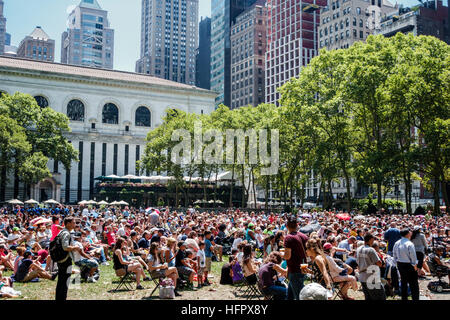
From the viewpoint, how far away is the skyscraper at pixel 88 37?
16296 cm

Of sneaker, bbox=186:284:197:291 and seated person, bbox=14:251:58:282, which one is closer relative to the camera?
sneaker, bbox=186:284:197:291

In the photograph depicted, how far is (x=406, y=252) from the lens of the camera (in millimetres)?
10266

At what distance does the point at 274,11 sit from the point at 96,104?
62424mm

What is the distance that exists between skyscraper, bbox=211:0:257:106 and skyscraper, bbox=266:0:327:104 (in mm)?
16998

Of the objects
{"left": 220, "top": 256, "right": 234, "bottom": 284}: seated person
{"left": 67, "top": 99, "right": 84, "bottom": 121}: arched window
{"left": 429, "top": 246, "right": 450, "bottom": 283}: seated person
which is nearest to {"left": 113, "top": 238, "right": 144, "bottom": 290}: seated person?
{"left": 220, "top": 256, "right": 234, "bottom": 284}: seated person

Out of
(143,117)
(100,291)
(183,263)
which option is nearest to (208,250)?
(183,263)

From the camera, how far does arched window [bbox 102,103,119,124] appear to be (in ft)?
254

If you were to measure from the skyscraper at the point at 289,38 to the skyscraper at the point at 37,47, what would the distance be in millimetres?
85839

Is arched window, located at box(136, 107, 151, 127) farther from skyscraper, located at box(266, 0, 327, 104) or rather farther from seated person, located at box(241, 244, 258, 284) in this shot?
seated person, located at box(241, 244, 258, 284)

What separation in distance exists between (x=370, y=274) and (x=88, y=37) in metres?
170

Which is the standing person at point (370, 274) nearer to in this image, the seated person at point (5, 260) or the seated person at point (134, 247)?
the seated person at point (134, 247)

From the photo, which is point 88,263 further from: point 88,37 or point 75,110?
point 88,37

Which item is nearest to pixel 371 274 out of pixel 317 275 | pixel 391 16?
pixel 317 275
